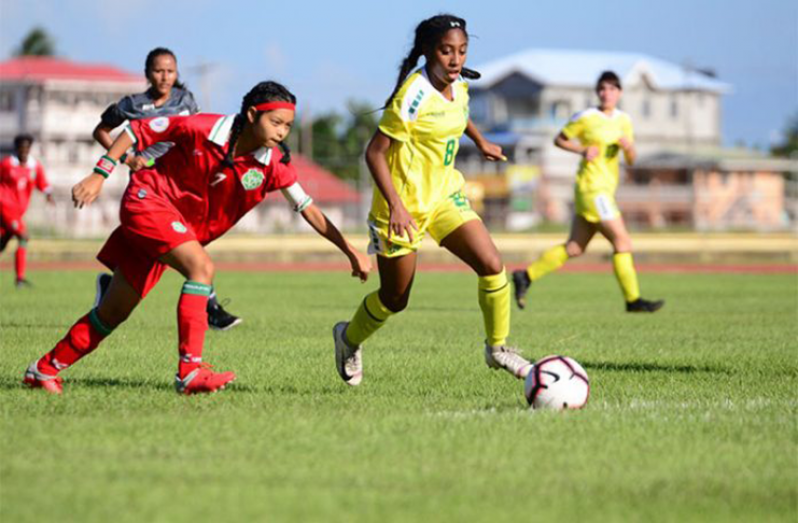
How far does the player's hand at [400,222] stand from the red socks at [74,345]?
172 cm

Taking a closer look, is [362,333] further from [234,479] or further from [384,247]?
[234,479]

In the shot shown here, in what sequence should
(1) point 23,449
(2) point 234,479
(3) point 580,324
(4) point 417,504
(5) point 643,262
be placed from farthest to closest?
(5) point 643,262 < (3) point 580,324 < (1) point 23,449 < (2) point 234,479 < (4) point 417,504

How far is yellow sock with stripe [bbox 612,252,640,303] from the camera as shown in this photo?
13953 mm

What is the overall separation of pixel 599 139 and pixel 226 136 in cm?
767

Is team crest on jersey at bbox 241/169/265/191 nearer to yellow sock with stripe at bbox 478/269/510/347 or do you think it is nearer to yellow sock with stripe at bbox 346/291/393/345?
yellow sock with stripe at bbox 346/291/393/345

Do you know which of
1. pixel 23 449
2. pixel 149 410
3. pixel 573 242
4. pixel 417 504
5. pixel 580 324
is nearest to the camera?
pixel 417 504

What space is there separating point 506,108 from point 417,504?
269ft

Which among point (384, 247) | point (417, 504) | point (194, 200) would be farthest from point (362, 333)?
point (417, 504)

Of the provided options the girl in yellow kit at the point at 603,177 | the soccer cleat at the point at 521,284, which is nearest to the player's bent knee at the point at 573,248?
the girl in yellow kit at the point at 603,177

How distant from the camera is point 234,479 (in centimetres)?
493

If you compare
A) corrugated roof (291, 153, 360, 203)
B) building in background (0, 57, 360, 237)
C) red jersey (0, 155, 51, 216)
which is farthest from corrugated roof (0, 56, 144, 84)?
red jersey (0, 155, 51, 216)

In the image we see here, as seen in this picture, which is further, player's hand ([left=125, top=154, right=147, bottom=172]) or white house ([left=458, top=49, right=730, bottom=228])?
white house ([left=458, top=49, right=730, bottom=228])

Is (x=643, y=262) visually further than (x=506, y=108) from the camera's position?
No

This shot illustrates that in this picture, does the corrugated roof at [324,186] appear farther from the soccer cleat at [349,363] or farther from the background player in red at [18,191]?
the soccer cleat at [349,363]
